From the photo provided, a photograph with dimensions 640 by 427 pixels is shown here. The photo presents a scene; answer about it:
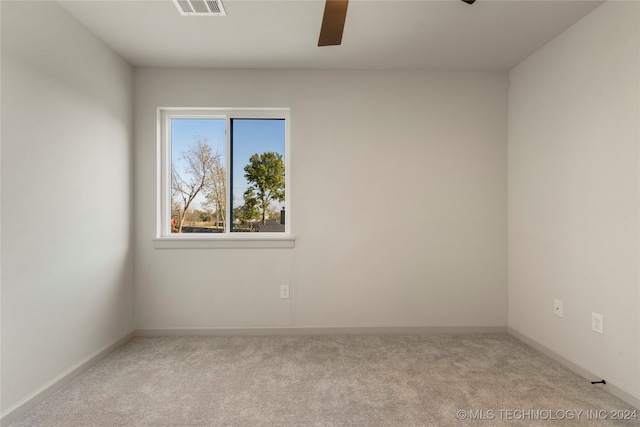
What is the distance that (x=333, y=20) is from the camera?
56.6 inches

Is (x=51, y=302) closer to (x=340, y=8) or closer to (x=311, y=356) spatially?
(x=311, y=356)

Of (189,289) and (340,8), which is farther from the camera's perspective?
(189,289)

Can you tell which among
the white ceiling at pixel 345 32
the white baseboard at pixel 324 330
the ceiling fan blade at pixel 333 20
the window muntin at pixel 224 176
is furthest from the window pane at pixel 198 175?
the ceiling fan blade at pixel 333 20

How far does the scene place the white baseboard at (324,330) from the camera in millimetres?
2789

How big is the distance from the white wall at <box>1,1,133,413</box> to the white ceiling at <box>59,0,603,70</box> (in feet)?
1.08

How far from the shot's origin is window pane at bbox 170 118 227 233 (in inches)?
116

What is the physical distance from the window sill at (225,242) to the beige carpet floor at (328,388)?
32.8 inches

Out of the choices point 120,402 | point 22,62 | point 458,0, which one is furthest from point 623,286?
point 22,62

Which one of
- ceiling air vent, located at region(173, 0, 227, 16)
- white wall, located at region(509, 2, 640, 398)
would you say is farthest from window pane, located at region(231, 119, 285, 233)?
white wall, located at region(509, 2, 640, 398)

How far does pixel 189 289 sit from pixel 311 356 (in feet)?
4.20

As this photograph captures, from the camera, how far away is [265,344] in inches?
103

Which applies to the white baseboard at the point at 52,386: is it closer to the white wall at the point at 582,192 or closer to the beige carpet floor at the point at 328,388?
the beige carpet floor at the point at 328,388

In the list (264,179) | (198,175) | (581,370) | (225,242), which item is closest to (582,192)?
(581,370)

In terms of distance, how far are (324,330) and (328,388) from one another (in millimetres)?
878
